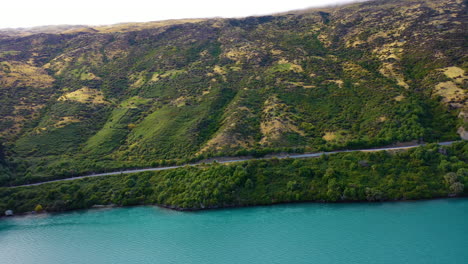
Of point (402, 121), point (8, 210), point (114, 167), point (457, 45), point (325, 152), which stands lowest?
point (8, 210)

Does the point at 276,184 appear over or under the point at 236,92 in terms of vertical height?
under

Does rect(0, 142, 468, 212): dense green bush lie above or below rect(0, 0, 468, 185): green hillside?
below

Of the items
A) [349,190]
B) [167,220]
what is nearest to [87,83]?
[167,220]

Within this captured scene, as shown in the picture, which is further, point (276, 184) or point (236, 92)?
point (236, 92)

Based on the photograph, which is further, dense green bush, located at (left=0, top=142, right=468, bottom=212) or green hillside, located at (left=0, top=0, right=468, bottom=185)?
green hillside, located at (left=0, top=0, right=468, bottom=185)

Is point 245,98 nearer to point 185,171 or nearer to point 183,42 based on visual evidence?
point 185,171

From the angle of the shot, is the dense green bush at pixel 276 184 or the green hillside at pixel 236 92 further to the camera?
the green hillside at pixel 236 92

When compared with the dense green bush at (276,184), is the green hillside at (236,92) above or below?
above

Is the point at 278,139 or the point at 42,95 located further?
the point at 42,95
